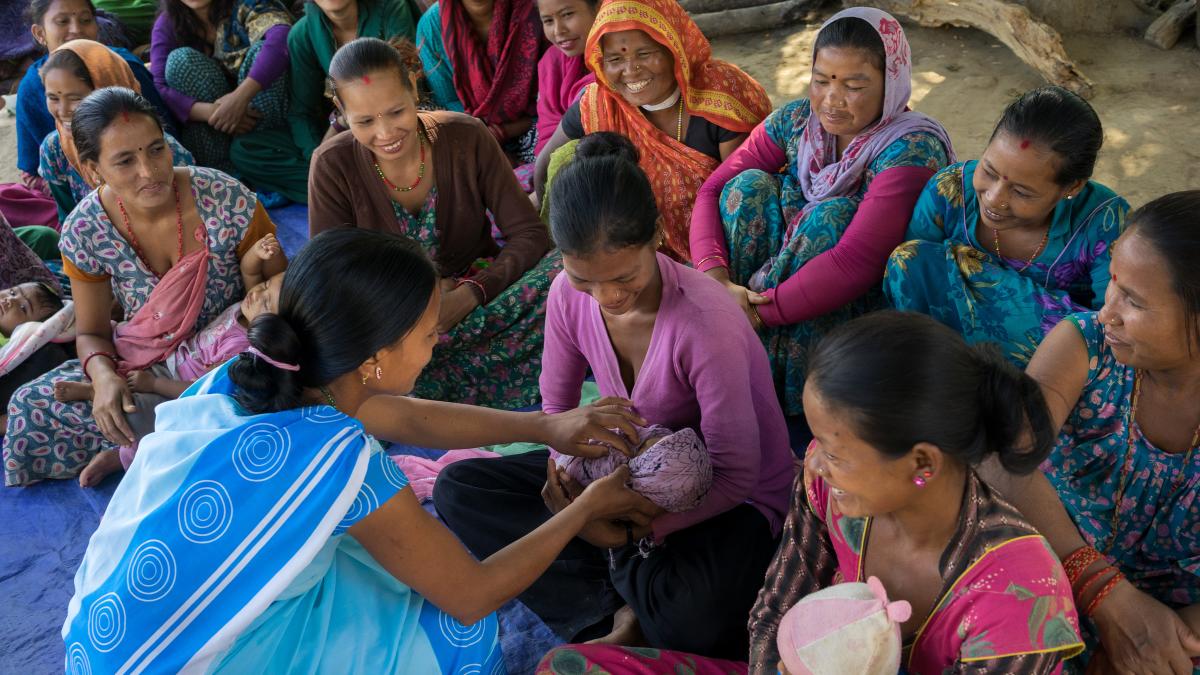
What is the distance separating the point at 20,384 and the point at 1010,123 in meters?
3.48

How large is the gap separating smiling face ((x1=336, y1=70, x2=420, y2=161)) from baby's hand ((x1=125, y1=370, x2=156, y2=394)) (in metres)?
1.10

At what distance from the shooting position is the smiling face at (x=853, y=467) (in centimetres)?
157

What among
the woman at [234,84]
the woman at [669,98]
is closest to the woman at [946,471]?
the woman at [669,98]

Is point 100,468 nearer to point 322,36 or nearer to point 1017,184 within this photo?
point 322,36

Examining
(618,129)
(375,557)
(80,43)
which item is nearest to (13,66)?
(80,43)

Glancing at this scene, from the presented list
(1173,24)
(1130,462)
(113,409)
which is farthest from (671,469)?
(1173,24)

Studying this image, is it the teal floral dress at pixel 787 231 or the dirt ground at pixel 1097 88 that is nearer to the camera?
the teal floral dress at pixel 787 231

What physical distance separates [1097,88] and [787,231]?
2.73 meters

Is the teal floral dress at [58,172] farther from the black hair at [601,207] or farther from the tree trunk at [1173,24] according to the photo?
the tree trunk at [1173,24]

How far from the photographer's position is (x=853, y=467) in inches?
62.6

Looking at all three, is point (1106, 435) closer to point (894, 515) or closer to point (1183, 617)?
point (1183, 617)

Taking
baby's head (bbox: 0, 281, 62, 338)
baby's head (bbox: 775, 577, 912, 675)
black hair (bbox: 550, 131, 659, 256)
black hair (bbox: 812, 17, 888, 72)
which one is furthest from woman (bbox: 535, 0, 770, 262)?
baby's head (bbox: 0, 281, 62, 338)

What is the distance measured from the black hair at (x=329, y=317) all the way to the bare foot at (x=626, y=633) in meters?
1.02

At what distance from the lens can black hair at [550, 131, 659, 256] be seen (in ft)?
7.13
